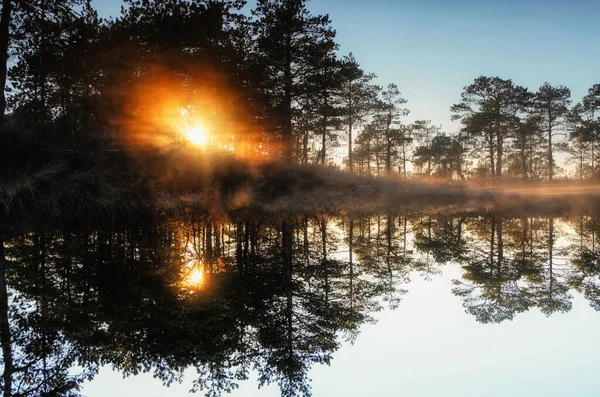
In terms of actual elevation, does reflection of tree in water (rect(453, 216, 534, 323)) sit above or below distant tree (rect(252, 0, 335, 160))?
below

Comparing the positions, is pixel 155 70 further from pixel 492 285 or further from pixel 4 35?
pixel 492 285

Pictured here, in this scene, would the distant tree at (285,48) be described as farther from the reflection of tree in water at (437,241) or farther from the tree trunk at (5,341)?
the tree trunk at (5,341)

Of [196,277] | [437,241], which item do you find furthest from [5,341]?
[437,241]

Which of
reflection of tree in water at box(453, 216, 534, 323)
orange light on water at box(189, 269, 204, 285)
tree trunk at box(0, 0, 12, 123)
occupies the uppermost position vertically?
tree trunk at box(0, 0, 12, 123)

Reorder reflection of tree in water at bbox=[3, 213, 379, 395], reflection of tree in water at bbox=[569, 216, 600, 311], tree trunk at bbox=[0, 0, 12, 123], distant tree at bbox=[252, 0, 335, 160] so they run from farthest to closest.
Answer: distant tree at bbox=[252, 0, 335, 160]
tree trunk at bbox=[0, 0, 12, 123]
reflection of tree in water at bbox=[569, 216, 600, 311]
reflection of tree in water at bbox=[3, 213, 379, 395]

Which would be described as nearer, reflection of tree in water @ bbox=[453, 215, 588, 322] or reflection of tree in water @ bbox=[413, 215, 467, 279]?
reflection of tree in water @ bbox=[453, 215, 588, 322]

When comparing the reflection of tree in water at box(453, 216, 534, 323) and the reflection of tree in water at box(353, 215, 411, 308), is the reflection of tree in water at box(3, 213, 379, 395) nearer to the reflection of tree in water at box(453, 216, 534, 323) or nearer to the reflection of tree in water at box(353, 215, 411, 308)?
the reflection of tree in water at box(353, 215, 411, 308)

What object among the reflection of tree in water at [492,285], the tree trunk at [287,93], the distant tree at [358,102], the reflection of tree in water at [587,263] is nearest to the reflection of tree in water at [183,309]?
the reflection of tree in water at [492,285]

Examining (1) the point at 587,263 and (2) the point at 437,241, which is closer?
(1) the point at 587,263

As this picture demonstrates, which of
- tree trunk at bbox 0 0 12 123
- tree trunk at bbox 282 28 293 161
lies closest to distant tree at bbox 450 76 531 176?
tree trunk at bbox 282 28 293 161

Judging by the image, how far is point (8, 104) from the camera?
62.3 feet

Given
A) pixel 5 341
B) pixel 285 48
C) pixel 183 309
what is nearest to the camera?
pixel 5 341

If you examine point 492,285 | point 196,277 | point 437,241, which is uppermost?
point 196,277

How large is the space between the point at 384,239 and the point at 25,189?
10.9 meters
